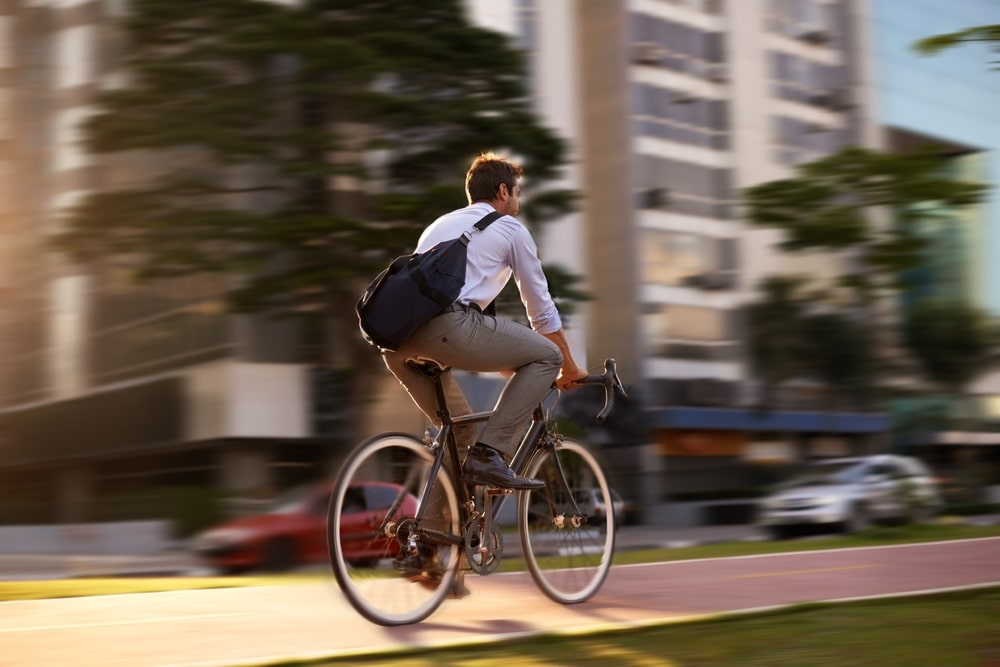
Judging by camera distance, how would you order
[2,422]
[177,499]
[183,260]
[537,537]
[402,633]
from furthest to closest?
[2,422], [177,499], [183,260], [537,537], [402,633]

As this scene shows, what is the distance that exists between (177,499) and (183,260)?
6.62 metres

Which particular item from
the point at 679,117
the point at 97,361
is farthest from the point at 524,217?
the point at 679,117

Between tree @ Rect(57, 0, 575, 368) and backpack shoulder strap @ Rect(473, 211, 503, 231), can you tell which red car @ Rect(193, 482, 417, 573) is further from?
backpack shoulder strap @ Rect(473, 211, 503, 231)

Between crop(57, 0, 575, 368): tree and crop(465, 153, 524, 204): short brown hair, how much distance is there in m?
12.8

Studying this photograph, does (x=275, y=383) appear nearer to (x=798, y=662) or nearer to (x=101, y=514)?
(x=101, y=514)

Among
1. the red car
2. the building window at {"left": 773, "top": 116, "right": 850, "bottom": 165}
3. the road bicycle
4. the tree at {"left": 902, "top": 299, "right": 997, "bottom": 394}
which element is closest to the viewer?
the road bicycle

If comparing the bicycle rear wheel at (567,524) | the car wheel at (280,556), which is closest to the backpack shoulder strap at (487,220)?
the bicycle rear wheel at (567,524)

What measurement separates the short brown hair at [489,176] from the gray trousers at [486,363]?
0.51 metres

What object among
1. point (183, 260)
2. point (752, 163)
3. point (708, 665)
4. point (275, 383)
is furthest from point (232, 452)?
point (708, 665)

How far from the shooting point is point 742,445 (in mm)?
46406

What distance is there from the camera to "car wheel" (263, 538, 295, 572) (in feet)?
51.1

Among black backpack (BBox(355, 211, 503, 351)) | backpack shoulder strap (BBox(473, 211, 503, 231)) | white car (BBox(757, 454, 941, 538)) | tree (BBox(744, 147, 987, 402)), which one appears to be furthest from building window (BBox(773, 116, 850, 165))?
black backpack (BBox(355, 211, 503, 351))

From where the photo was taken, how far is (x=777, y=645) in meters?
4.93

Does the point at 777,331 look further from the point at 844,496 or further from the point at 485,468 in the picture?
the point at 485,468
